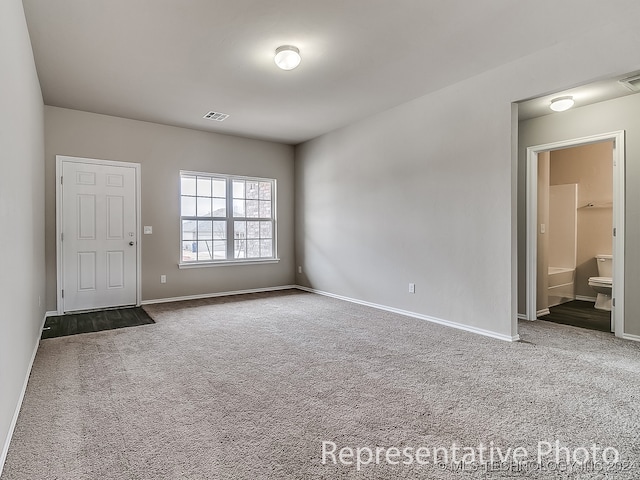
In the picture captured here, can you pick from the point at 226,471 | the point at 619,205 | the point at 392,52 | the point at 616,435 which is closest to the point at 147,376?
the point at 226,471

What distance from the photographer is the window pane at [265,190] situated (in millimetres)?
6637

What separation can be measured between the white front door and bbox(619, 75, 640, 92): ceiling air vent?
229 inches

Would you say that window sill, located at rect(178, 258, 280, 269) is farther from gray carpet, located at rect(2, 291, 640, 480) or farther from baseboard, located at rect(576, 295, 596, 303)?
baseboard, located at rect(576, 295, 596, 303)

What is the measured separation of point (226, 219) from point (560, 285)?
5.49m

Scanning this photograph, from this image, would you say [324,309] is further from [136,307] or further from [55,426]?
[55,426]

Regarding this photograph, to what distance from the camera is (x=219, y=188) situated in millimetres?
6145

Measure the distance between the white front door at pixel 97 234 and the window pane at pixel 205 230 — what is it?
99 cm

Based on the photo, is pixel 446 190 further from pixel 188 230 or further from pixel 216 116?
pixel 188 230

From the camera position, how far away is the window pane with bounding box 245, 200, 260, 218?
6.47 metres

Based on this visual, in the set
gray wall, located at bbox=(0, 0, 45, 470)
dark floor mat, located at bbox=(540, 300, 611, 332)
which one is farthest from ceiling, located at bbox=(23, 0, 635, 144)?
dark floor mat, located at bbox=(540, 300, 611, 332)

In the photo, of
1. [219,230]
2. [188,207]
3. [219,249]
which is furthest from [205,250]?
[188,207]

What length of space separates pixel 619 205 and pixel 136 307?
238 inches

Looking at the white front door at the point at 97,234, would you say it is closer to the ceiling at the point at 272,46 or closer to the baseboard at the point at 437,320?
the ceiling at the point at 272,46

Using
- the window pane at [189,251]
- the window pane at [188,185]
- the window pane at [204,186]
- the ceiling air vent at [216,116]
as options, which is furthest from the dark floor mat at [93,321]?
the ceiling air vent at [216,116]
